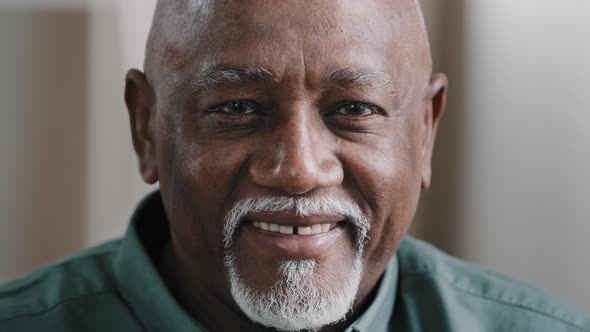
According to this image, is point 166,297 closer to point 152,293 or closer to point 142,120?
point 152,293

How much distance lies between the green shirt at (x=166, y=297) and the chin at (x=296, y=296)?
0.17 meters

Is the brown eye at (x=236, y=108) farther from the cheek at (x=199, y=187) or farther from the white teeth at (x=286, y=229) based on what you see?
the white teeth at (x=286, y=229)

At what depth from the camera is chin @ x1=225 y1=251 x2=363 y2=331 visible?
1480 mm

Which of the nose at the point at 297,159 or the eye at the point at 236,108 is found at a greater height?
the eye at the point at 236,108

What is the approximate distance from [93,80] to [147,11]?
299 mm

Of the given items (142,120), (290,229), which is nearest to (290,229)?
(290,229)

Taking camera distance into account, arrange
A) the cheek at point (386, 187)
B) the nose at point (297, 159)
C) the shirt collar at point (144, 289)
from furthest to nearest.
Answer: the shirt collar at point (144, 289)
the cheek at point (386, 187)
the nose at point (297, 159)

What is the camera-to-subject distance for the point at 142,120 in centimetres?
175

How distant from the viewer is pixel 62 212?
307 centimetres

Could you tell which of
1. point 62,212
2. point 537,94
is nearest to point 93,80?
point 62,212

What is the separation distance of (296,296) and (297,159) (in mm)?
230

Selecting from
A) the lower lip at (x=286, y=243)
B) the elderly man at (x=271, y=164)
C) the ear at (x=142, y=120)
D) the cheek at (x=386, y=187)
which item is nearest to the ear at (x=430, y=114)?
the elderly man at (x=271, y=164)

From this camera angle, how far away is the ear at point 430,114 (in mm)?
1749

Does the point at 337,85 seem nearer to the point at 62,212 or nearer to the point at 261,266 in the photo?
the point at 261,266
